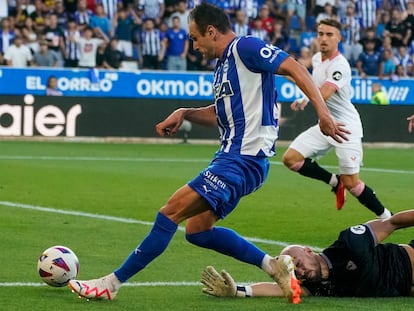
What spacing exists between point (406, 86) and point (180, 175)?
11.6 metres

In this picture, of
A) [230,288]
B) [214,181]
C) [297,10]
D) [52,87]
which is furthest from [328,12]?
[214,181]

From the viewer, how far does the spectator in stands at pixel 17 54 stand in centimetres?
2705

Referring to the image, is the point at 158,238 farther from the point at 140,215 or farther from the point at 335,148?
the point at 335,148

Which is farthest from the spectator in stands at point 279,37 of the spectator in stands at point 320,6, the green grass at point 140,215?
the green grass at point 140,215

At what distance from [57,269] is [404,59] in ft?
77.6

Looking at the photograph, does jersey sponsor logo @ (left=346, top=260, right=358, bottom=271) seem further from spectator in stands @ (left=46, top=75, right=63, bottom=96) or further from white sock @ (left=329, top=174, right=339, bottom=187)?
spectator in stands @ (left=46, top=75, right=63, bottom=96)

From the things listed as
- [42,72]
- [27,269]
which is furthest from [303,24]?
[27,269]

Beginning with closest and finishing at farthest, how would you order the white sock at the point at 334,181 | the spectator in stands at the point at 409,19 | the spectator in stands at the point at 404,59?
the white sock at the point at 334,181
the spectator in stands at the point at 404,59
the spectator in stands at the point at 409,19

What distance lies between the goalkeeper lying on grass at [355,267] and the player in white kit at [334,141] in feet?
16.3

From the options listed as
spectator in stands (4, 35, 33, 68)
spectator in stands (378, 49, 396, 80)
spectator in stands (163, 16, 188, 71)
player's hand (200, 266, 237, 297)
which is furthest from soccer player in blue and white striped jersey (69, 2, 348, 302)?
spectator in stands (378, 49, 396, 80)

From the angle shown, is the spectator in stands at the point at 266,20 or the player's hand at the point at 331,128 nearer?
the player's hand at the point at 331,128

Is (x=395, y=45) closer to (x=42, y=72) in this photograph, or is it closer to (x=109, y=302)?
(x=42, y=72)

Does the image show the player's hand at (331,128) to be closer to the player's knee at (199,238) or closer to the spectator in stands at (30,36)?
the player's knee at (199,238)

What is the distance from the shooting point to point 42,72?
26625 mm
